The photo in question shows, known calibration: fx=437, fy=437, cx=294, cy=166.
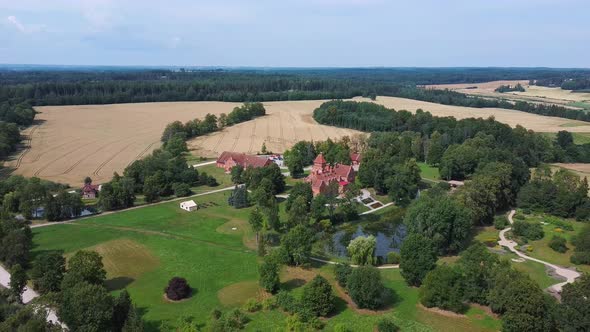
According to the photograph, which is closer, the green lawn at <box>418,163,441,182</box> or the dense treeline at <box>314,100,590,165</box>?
the green lawn at <box>418,163,441,182</box>

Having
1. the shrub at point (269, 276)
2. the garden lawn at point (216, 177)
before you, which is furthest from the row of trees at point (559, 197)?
the garden lawn at point (216, 177)

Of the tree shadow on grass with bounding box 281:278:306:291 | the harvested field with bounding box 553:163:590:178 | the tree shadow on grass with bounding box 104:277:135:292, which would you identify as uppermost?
the harvested field with bounding box 553:163:590:178

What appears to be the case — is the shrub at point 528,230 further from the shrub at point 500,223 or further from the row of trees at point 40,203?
the row of trees at point 40,203

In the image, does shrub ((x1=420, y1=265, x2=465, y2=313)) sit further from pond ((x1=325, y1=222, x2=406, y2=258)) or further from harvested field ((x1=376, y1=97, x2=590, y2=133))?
harvested field ((x1=376, y1=97, x2=590, y2=133))

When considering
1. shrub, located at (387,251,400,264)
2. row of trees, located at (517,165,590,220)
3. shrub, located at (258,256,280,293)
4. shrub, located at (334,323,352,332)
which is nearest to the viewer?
shrub, located at (334,323,352,332)

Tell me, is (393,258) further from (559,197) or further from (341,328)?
(559,197)

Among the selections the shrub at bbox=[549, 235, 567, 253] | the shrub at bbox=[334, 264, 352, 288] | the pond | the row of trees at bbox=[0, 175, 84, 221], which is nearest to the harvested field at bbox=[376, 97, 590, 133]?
the shrub at bbox=[549, 235, 567, 253]

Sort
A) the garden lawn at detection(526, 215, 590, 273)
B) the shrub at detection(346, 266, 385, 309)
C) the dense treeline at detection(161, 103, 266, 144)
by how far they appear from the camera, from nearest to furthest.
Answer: the shrub at detection(346, 266, 385, 309), the garden lawn at detection(526, 215, 590, 273), the dense treeline at detection(161, 103, 266, 144)

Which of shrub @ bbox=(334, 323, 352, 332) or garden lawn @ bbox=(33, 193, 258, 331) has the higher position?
shrub @ bbox=(334, 323, 352, 332)
